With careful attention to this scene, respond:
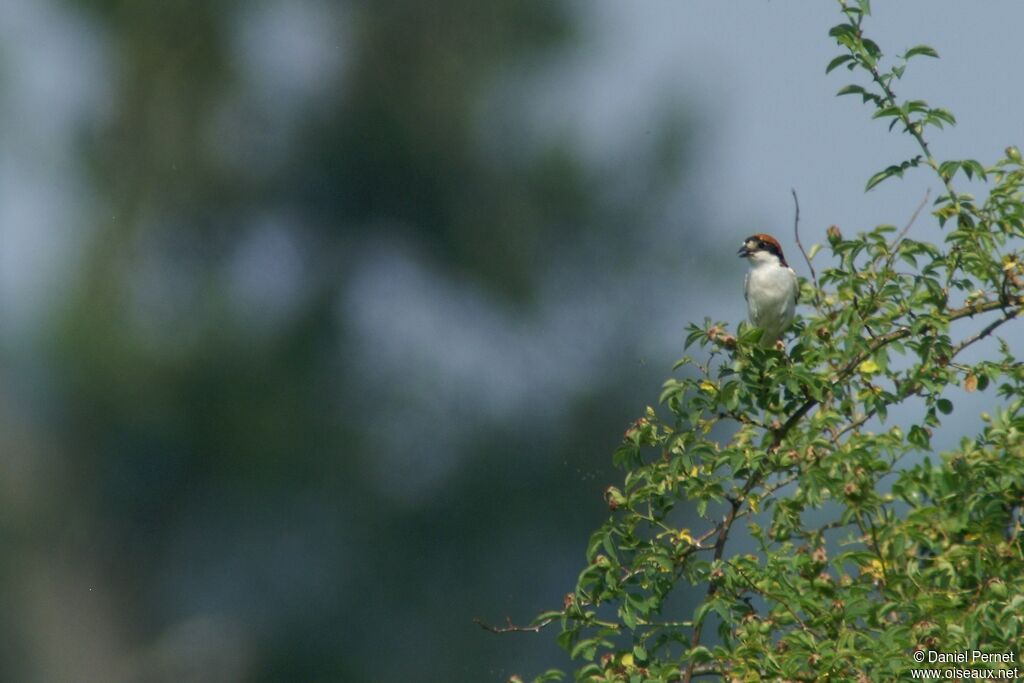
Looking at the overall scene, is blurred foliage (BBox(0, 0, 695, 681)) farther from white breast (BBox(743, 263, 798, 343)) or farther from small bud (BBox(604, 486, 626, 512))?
small bud (BBox(604, 486, 626, 512))

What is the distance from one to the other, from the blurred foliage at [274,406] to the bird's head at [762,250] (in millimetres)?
4368

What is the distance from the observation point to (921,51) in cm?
370

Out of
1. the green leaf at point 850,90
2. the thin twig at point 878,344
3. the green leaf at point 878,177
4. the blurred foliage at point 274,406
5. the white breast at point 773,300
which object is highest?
the blurred foliage at point 274,406

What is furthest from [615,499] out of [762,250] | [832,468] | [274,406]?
[274,406]

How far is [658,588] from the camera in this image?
361 cm

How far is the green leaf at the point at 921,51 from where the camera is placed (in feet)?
12.1

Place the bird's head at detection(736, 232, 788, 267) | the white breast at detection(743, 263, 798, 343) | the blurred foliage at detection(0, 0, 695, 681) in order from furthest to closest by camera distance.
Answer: the blurred foliage at detection(0, 0, 695, 681)
the bird's head at detection(736, 232, 788, 267)
the white breast at detection(743, 263, 798, 343)

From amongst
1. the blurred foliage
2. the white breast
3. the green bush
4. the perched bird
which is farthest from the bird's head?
the blurred foliage

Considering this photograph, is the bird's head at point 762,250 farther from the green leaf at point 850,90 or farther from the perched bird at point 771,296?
the green leaf at point 850,90

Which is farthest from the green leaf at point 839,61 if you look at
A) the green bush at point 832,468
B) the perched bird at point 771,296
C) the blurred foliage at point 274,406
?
the blurred foliage at point 274,406

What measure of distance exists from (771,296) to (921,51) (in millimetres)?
1602

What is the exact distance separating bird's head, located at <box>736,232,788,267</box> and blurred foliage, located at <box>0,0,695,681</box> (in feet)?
14.3

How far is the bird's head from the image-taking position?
5504 millimetres

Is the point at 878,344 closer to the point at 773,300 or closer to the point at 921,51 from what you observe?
the point at 921,51
